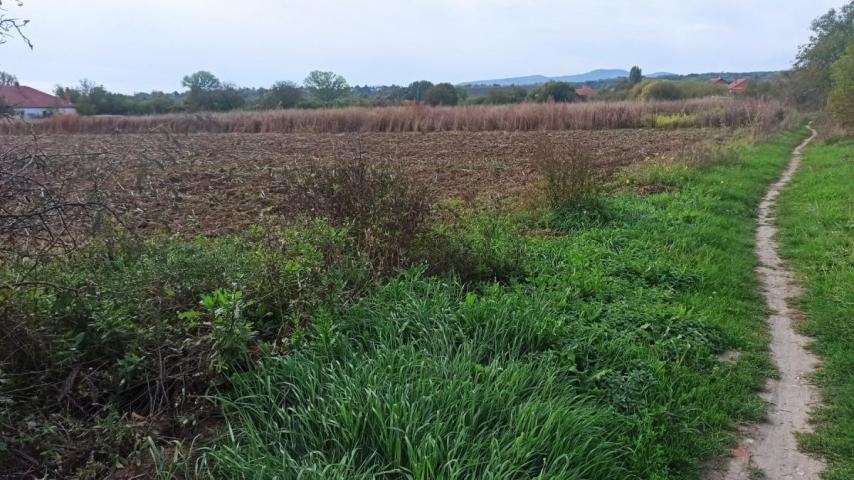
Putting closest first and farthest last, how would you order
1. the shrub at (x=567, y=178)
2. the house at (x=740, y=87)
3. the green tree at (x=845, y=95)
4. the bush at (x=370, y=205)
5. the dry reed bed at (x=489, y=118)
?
1. the bush at (x=370, y=205)
2. the shrub at (x=567, y=178)
3. the green tree at (x=845, y=95)
4. the dry reed bed at (x=489, y=118)
5. the house at (x=740, y=87)

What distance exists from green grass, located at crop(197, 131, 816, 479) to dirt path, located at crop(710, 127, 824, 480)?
0.40ft

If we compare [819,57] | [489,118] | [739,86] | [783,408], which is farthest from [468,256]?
[739,86]

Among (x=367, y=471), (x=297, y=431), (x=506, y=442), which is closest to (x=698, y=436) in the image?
(x=506, y=442)

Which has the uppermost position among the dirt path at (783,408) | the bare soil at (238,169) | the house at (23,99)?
the house at (23,99)

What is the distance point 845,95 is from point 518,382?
2637 centimetres

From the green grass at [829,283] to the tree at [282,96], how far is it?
136ft

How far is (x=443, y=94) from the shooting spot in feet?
219

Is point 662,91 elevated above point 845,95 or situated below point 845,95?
above

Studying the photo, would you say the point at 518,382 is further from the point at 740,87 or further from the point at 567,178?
the point at 740,87

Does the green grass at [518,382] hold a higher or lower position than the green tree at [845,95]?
lower

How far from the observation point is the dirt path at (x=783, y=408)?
3324 millimetres

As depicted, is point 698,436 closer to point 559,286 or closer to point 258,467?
point 559,286

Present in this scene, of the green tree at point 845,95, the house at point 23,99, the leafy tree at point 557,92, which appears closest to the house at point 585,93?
the leafy tree at point 557,92

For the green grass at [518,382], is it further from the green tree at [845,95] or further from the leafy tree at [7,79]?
the green tree at [845,95]
